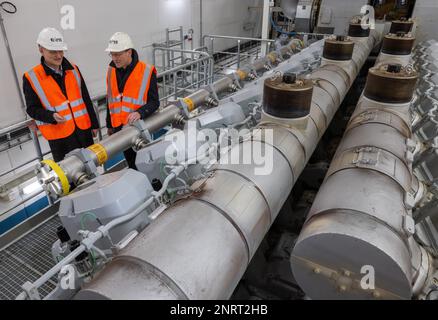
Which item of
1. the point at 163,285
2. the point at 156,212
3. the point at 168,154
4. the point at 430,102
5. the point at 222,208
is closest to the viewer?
the point at 163,285

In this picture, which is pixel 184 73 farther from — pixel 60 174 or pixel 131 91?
pixel 60 174

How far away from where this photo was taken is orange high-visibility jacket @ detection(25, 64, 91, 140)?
7.21 feet

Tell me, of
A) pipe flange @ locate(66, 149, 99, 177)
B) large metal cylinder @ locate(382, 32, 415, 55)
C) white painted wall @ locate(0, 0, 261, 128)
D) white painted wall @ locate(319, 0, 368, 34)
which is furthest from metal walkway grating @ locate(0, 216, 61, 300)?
white painted wall @ locate(319, 0, 368, 34)

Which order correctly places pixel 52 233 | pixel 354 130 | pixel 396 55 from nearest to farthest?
1. pixel 354 130
2. pixel 52 233
3. pixel 396 55

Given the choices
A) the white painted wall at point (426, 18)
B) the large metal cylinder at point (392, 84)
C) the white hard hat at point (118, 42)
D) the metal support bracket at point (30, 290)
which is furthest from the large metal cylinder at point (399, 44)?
the metal support bracket at point (30, 290)

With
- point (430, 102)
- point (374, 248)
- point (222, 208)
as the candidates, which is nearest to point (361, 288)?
point (374, 248)

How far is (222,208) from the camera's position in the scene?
1173 mm

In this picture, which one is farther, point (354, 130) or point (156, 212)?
point (354, 130)

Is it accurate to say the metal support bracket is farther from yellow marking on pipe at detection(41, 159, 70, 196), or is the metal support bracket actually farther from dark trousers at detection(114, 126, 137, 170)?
dark trousers at detection(114, 126, 137, 170)

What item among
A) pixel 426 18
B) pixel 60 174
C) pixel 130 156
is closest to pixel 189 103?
pixel 130 156

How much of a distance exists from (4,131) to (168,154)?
1.05m

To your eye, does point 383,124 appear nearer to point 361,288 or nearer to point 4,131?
point 361,288

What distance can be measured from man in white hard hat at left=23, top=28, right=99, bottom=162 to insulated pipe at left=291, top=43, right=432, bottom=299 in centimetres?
182

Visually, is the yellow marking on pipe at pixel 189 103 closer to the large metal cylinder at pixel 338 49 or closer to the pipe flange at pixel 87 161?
the pipe flange at pixel 87 161
